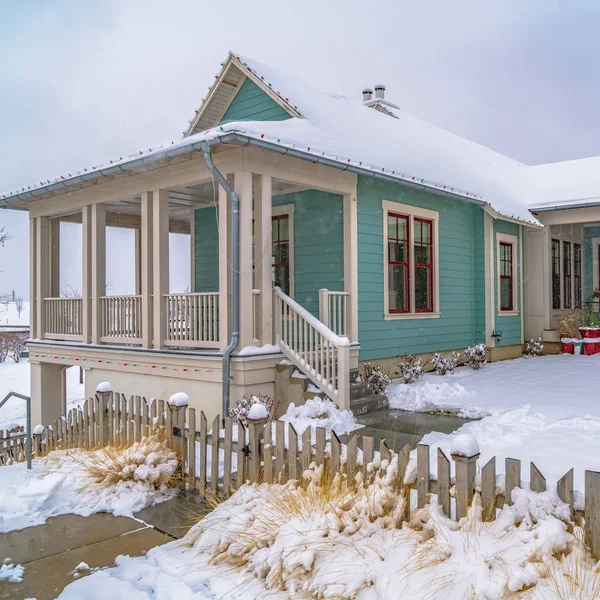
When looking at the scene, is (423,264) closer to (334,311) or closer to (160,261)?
(334,311)

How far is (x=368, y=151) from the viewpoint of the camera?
9.68m

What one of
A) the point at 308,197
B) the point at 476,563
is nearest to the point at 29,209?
the point at 308,197

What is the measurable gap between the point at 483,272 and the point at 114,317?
789cm

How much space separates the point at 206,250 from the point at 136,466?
7.81 metres

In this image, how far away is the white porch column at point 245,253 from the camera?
777 cm

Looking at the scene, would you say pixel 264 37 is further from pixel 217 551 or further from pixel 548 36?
pixel 217 551

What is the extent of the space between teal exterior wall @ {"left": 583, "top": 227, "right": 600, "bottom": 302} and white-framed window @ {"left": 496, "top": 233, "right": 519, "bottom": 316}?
3.99m

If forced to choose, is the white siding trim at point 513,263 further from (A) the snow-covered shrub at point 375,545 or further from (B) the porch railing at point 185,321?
(A) the snow-covered shrub at point 375,545

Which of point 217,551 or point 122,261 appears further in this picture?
point 122,261

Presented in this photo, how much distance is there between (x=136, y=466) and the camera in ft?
17.1

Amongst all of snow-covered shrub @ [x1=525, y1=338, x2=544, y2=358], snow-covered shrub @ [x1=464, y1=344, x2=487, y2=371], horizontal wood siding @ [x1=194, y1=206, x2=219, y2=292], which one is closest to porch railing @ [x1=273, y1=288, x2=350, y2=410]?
horizontal wood siding @ [x1=194, y1=206, x2=219, y2=292]

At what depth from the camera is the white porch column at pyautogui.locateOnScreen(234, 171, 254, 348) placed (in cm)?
777

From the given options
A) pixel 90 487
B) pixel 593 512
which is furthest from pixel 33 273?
pixel 593 512

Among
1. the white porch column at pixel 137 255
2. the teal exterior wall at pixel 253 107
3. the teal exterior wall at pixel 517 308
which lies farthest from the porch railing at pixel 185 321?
the teal exterior wall at pixel 517 308
